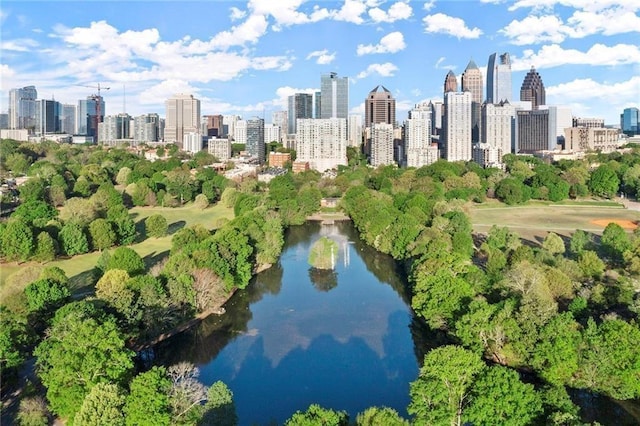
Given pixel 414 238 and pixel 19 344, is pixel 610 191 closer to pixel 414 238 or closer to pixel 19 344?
pixel 414 238

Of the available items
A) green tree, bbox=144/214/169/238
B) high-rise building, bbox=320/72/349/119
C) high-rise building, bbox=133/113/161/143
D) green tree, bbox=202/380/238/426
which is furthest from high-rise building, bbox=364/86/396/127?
green tree, bbox=202/380/238/426

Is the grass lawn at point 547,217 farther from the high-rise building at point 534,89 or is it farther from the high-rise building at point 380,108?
the high-rise building at point 534,89

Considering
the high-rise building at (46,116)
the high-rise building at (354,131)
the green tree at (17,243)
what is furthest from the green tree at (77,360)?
the high-rise building at (46,116)

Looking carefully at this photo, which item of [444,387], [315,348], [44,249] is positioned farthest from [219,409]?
[44,249]

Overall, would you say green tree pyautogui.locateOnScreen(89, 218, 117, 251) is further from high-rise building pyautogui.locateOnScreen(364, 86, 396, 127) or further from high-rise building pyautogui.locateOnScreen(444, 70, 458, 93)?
high-rise building pyautogui.locateOnScreen(444, 70, 458, 93)

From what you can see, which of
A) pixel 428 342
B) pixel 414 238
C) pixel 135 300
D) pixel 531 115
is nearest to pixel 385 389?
pixel 428 342

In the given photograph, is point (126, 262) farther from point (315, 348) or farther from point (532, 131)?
point (532, 131)
